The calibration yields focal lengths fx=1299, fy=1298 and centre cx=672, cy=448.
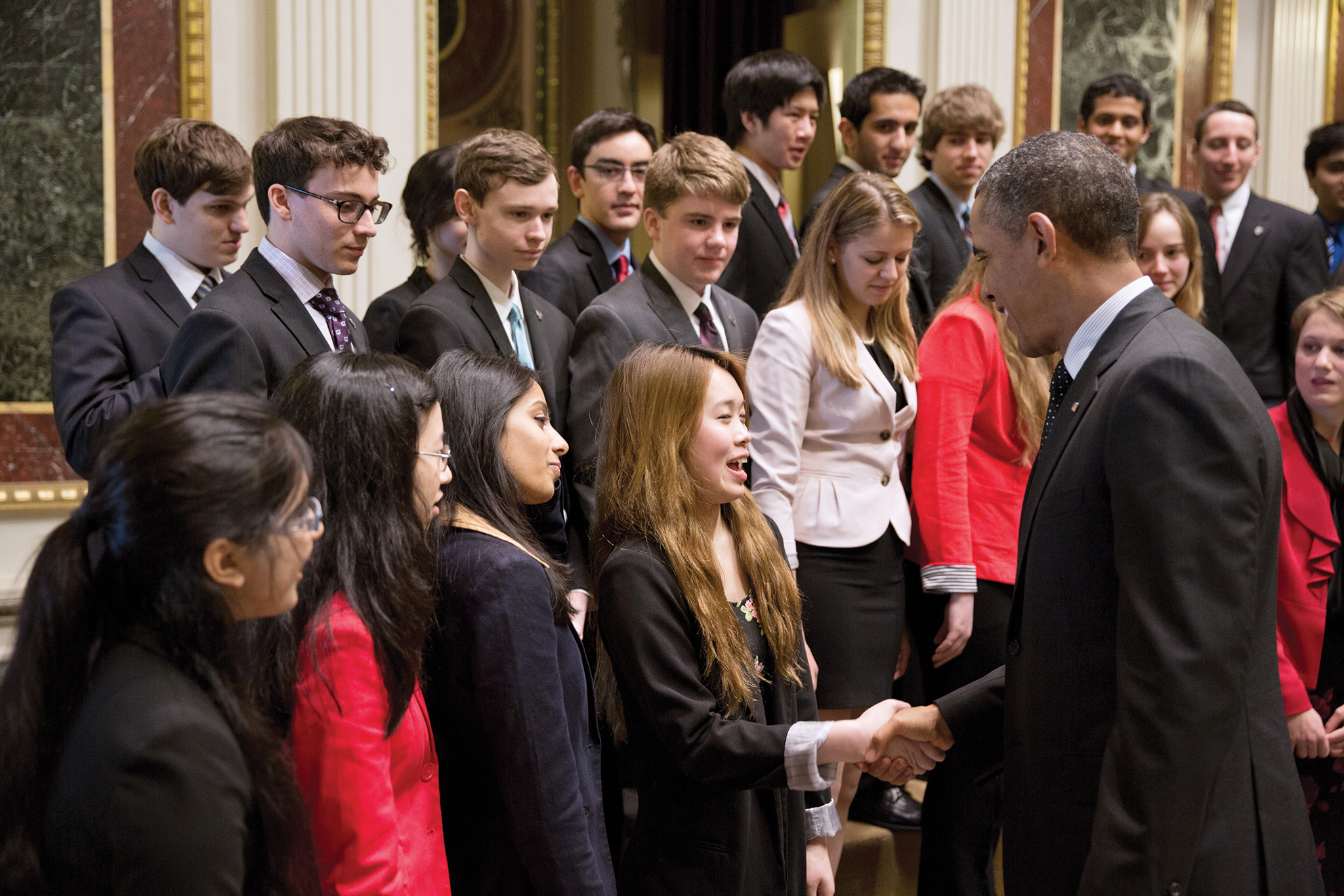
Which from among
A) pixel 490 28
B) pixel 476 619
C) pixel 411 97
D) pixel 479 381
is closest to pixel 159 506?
pixel 476 619

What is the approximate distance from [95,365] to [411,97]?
1.97 m

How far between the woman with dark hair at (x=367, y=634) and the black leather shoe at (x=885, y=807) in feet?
Answer: 6.06

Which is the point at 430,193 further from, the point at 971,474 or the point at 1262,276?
the point at 1262,276

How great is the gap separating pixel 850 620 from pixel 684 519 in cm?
90

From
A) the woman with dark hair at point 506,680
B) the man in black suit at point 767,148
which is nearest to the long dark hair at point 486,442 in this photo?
the woman with dark hair at point 506,680

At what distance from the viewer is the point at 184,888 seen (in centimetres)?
109

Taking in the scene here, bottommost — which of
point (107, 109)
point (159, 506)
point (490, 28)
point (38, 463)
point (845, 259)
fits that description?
point (38, 463)

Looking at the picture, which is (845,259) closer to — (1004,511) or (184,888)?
(1004,511)

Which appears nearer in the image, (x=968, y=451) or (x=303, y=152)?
(x=303, y=152)

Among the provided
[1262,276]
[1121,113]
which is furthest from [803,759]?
[1121,113]

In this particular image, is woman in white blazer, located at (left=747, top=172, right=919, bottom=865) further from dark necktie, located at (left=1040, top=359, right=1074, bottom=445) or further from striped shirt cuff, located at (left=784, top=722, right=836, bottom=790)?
dark necktie, located at (left=1040, top=359, right=1074, bottom=445)

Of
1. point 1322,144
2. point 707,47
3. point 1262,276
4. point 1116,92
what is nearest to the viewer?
point 1262,276

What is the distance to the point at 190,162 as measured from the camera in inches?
105

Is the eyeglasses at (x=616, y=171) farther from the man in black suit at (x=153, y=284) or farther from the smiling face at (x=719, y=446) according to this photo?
the smiling face at (x=719, y=446)
